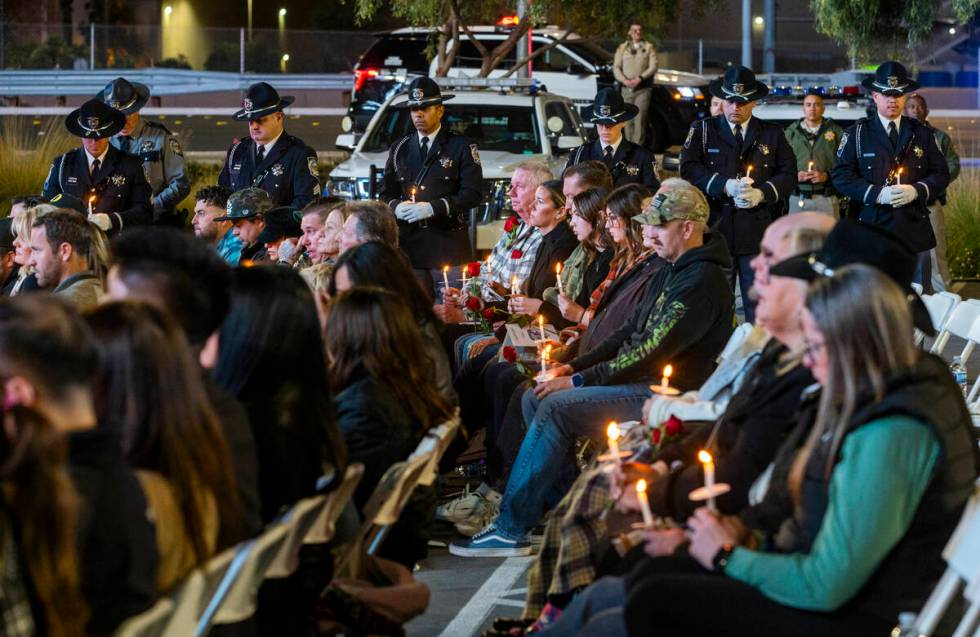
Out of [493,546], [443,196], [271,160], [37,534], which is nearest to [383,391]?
[493,546]

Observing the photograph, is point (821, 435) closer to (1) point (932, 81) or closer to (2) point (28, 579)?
(2) point (28, 579)

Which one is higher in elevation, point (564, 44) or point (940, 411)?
point (564, 44)

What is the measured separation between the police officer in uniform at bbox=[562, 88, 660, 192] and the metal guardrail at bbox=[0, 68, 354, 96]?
84.3 ft

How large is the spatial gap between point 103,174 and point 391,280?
569 centimetres

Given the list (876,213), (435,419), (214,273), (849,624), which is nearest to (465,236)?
(876,213)

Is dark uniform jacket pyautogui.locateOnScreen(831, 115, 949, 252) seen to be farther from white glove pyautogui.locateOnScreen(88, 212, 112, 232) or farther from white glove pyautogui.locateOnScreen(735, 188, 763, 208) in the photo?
white glove pyautogui.locateOnScreen(88, 212, 112, 232)

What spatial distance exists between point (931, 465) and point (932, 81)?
160ft

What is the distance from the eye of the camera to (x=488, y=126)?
17.2m

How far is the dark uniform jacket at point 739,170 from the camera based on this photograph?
11.6m

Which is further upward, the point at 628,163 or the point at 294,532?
the point at 628,163

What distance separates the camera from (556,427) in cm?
732

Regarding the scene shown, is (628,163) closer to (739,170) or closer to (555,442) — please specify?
(739,170)

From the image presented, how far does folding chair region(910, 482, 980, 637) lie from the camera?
3.90 m

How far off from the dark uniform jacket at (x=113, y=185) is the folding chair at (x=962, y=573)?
8282mm
